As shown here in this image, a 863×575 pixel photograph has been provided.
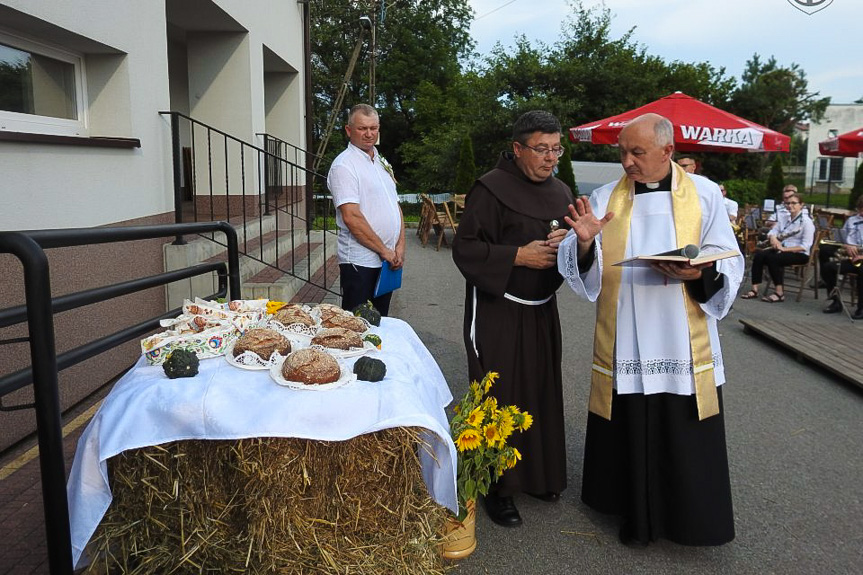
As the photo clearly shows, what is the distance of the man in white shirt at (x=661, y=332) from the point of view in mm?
3221

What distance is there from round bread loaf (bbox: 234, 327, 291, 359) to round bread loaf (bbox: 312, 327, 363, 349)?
13 centimetres

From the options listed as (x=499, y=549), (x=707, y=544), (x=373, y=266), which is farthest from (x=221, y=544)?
(x=373, y=266)

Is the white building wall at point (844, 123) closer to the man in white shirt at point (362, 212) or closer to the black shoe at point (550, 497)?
the man in white shirt at point (362, 212)

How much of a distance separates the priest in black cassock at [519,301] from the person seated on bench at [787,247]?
7843mm

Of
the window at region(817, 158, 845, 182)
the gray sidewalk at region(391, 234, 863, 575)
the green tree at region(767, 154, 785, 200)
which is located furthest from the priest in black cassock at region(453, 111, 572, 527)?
→ the window at region(817, 158, 845, 182)

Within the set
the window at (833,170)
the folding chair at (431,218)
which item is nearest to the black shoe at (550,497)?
the folding chair at (431,218)

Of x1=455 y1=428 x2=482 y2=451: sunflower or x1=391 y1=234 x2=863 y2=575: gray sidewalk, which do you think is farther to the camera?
x1=391 y1=234 x2=863 y2=575: gray sidewalk

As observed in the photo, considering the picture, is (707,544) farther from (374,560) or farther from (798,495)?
(374,560)

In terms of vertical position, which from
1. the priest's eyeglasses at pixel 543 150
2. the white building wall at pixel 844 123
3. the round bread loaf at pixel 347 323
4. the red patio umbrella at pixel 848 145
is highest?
the white building wall at pixel 844 123

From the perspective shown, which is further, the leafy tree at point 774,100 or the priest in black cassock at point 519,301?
the leafy tree at point 774,100

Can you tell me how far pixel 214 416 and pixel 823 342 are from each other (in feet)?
22.3

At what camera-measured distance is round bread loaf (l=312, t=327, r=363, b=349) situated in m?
2.70

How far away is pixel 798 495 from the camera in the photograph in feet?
12.8

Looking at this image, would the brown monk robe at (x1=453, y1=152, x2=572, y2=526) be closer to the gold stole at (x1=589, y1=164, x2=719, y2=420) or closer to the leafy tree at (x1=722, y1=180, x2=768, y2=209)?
the gold stole at (x1=589, y1=164, x2=719, y2=420)
